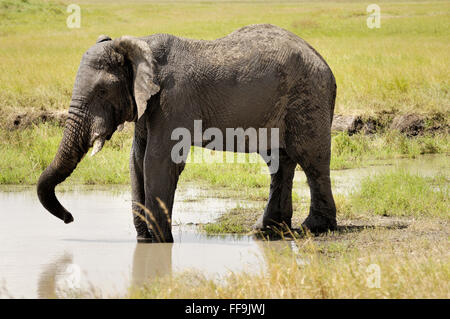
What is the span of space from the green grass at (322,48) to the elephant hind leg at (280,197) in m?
6.34

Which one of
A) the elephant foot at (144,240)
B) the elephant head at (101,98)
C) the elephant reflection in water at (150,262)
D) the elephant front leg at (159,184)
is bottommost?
the elephant foot at (144,240)

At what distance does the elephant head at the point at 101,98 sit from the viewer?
7652 millimetres

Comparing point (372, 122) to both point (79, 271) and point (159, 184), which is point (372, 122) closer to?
point (159, 184)

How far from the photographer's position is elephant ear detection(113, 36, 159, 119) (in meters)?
7.59

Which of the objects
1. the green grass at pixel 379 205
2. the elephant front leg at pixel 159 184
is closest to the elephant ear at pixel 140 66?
the elephant front leg at pixel 159 184

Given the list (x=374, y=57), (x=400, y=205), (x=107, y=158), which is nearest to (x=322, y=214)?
(x=400, y=205)

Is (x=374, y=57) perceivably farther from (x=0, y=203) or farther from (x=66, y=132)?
(x=66, y=132)

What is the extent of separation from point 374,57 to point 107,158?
12301mm

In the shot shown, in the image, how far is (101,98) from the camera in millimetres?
7773

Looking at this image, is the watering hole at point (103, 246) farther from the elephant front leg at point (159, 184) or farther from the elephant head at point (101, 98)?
the elephant head at point (101, 98)

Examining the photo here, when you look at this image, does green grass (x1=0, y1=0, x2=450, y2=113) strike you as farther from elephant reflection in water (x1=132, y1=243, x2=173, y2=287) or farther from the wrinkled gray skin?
elephant reflection in water (x1=132, y1=243, x2=173, y2=287)

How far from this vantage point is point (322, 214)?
8516 mm

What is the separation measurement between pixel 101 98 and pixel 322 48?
1897 centimetres

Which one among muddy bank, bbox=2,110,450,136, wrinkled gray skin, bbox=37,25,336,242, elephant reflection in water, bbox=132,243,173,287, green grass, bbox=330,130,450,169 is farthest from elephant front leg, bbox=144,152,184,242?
muddy bank, bbox=2,110,450,136
